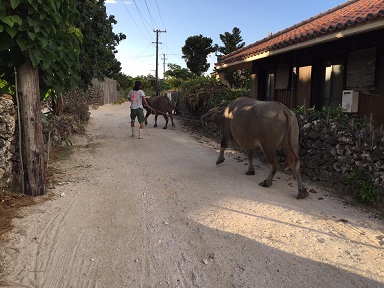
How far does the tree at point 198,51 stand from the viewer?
3819 centimetres

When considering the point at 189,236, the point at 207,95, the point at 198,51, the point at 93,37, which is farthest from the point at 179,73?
the point at 189,236

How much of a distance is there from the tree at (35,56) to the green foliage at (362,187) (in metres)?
4.60

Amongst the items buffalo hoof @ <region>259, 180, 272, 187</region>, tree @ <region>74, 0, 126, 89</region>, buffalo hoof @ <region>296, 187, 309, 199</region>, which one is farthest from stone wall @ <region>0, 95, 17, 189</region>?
buffalo hoof @ <region>296, 187, 309, 199</region>

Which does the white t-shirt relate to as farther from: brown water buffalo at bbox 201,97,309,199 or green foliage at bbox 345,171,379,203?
green foliage at bbox 345,171,379,203

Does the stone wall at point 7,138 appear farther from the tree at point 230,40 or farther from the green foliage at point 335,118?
the tree at point 230,40

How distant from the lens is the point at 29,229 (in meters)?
3.76

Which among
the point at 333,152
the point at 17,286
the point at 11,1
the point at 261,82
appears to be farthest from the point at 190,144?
the point at 17,286

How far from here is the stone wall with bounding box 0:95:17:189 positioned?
4.43 meters

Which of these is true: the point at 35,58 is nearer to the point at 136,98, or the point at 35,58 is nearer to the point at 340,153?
the point at 340,153

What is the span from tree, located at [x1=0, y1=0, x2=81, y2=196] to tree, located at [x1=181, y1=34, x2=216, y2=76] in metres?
33.8

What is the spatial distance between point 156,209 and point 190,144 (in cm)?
515

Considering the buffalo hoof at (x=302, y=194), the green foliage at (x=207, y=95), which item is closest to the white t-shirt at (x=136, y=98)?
the green foliage at (x=207, y=95)

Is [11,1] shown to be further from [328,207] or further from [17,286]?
[328,207]

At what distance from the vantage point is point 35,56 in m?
4.17
